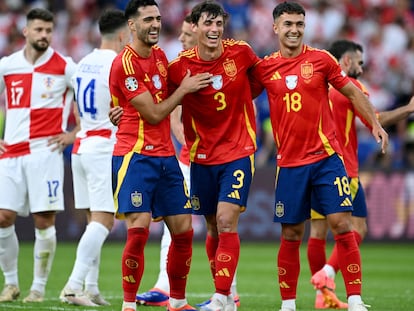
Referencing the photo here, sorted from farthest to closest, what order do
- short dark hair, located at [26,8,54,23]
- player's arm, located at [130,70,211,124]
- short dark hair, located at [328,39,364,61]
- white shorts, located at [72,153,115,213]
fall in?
short dark hair, located at [328,39,364,61]
short dark hair, located at [26,8,54,23]
white shorts, located at [72,153,115,213]
player's arm, located at [130,70,211,124]

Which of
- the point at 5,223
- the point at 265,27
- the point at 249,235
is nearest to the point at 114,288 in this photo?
the point at 5,223

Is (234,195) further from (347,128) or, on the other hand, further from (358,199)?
(358,199)

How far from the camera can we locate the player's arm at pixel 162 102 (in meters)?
8.55

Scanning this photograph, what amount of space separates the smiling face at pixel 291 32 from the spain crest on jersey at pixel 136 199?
6.25 ft

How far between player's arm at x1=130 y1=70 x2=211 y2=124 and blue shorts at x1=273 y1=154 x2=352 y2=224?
3.76 ft

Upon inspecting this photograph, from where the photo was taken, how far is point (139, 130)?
344 inches

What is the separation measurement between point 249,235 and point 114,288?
6.48 metres

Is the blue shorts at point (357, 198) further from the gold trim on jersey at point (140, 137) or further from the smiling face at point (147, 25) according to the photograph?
the smiling face at point (147, 25)

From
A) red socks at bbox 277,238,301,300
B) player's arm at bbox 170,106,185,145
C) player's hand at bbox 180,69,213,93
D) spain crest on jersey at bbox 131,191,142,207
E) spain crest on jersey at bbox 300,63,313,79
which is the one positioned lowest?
red socks at bbox 277,238,301,300

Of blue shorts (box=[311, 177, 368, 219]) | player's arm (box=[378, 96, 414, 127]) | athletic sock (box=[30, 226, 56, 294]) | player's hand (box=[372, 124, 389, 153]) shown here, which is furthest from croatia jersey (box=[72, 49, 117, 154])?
player's hand (box=[372, 124, 389, 153])

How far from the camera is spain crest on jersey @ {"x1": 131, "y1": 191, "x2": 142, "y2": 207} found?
857cm

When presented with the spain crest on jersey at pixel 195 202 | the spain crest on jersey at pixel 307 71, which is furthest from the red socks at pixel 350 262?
the spain crest on jersey at pixel 307 71

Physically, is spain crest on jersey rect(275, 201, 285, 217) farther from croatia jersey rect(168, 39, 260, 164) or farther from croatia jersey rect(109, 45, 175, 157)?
croatia jersey rect(109, 45, 175, 157)

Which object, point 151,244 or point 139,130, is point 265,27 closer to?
point 151,244
